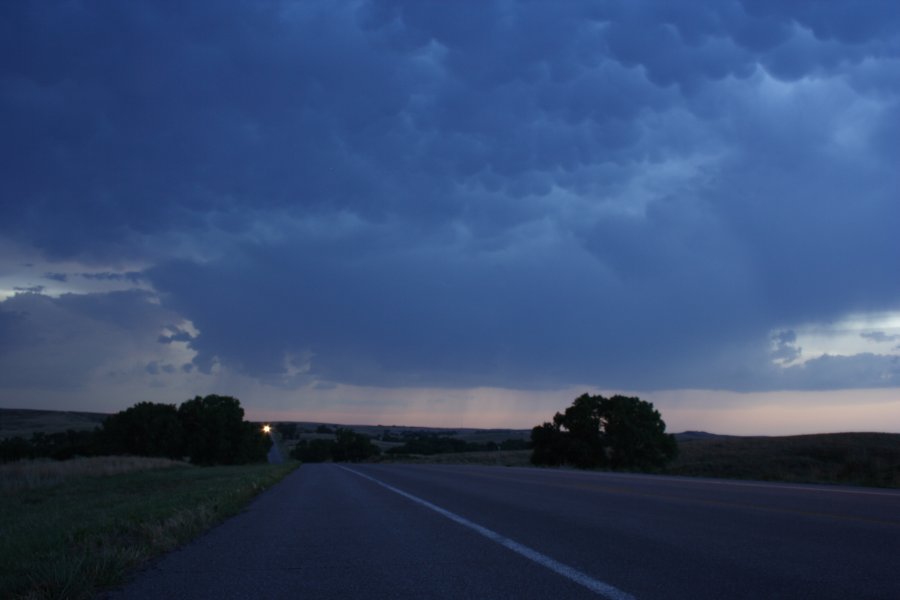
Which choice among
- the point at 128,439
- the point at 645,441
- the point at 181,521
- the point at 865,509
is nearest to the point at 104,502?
the point at 181,521

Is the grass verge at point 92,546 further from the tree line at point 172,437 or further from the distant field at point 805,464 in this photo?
the tree line at point 172,437

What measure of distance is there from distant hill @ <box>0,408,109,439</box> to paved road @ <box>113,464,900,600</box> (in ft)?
410

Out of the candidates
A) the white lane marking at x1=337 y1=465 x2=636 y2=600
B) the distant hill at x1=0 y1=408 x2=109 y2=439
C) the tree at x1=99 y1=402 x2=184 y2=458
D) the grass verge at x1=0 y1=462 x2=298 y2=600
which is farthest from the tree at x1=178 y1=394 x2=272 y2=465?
the white lane marking at x1=337 y1=465 x2=636 y2=600

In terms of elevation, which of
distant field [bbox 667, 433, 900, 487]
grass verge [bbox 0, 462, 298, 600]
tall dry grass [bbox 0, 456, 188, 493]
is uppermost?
distant field [bbox 667, 433, 900, 487]

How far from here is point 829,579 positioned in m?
6.56

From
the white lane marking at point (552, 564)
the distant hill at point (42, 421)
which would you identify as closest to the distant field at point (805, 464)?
the white lane marking at point (552, 564)

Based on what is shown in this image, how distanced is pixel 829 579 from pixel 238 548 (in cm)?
715

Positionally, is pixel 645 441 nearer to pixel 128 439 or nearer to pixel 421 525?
pixel 421 525

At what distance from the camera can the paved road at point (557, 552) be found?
21.3ft

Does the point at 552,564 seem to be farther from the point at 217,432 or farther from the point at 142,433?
the point at 217,432

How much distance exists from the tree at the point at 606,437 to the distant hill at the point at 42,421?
87956 millimetres

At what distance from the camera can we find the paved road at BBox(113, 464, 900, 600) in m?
6.50

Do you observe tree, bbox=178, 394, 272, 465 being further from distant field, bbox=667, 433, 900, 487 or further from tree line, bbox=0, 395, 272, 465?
distant field, bbox=667, 433, 900, 487

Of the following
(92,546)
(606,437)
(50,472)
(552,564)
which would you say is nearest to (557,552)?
(552,564)
